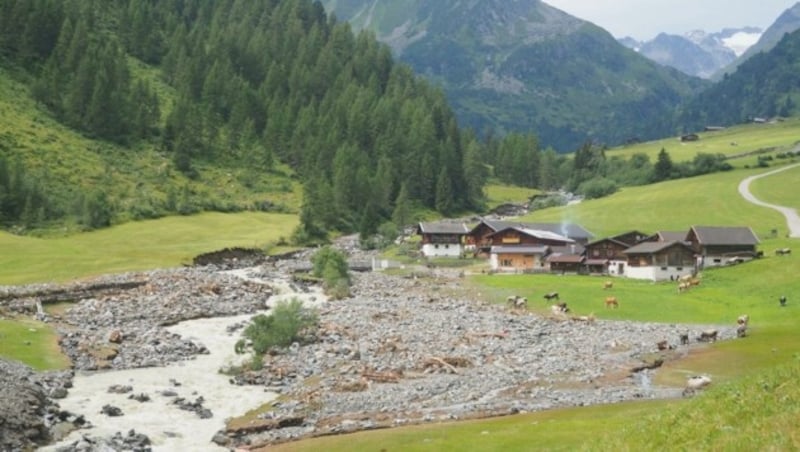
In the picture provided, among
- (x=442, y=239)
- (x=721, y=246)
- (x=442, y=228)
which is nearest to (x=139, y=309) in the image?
(x=442, y=228)

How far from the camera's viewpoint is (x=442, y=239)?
11412 centimetres

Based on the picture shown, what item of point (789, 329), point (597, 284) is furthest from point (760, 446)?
point (597, 284)

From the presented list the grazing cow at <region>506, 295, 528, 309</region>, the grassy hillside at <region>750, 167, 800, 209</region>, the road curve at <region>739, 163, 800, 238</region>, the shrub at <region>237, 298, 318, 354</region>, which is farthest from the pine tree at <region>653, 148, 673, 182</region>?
the shrub at <region>237, 298, 318, 354</region>

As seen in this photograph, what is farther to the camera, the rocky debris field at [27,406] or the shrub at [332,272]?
the shrub at [332,272]

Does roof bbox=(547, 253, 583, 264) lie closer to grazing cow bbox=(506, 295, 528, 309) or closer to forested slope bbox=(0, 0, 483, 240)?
grazing cow bbox=(506, 295, 528, 309)

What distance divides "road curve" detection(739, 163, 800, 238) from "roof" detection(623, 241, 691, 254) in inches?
986

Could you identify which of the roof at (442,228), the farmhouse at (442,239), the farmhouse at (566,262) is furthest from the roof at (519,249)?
the farmhouse at (442,239)

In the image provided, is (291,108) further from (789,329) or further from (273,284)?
(789,329)

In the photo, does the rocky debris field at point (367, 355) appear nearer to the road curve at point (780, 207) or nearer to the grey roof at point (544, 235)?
the grey roof at point (544, 235)

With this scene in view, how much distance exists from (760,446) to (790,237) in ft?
314

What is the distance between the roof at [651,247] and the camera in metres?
82.8

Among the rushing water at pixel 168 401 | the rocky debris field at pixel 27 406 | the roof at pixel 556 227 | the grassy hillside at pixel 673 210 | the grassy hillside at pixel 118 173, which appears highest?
the grassy hillside at pixel 118 173

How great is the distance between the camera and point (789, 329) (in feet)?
160

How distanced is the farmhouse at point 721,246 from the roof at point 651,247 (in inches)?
127
